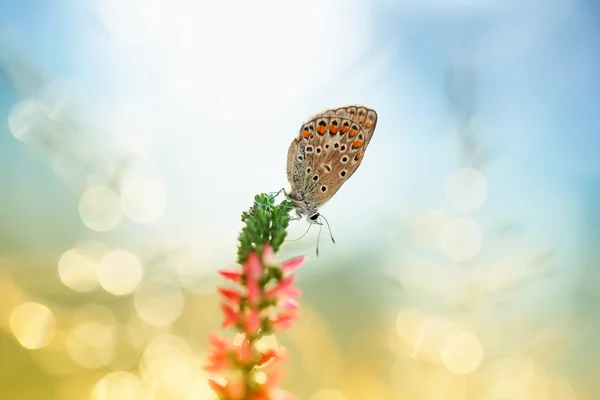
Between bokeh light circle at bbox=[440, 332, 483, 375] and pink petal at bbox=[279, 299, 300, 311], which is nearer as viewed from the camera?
pink petal at bbox=[279, 299, 300, 311]

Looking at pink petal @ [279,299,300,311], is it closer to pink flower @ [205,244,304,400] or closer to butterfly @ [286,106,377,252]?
pink flower @ [205,244,304,400]

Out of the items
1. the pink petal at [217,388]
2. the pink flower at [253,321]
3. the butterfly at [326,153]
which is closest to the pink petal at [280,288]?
the pink flower at [253,321]

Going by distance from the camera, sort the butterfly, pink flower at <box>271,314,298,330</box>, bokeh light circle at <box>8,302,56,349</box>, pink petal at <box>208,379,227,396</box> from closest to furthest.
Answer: pink petal at <box>208,379,227,396</box>, pink flower at <box>271,314,298,330</box>, bokeh light circle at <box>8,302,56,349</box>, the butterfly

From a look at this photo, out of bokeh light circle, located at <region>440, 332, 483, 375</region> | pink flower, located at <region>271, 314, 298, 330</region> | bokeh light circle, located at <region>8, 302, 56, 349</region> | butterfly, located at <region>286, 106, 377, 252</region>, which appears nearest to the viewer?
pink flower, located at <region>271, 314, 298, 330</region>

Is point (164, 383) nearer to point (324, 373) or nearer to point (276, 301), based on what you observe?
point (324, 373)

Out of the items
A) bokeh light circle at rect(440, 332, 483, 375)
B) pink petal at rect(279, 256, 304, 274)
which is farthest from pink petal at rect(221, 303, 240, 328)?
bokeh light circle at rect(440, 332, 483, 375)

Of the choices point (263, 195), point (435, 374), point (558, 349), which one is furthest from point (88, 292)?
point (558, 349)

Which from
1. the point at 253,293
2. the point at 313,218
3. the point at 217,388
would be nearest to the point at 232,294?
the point at 253,293

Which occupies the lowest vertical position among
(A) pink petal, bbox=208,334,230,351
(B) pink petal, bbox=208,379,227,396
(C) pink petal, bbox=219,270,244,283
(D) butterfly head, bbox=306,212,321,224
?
(B) pink petal, bbox=208,379,227,396
